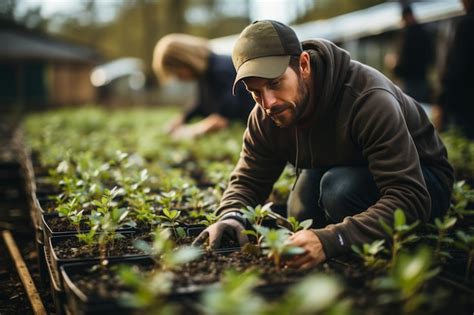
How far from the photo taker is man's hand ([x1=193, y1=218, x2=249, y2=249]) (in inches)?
94.2

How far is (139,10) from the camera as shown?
102ft

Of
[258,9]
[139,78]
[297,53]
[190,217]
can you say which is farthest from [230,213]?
[139,78]

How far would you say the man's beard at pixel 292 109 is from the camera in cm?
245

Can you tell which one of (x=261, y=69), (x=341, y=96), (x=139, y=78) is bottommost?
(x=139, y=78)

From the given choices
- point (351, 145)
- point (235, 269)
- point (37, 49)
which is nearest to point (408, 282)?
point (235, 269)

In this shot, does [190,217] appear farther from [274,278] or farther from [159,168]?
[159,168]

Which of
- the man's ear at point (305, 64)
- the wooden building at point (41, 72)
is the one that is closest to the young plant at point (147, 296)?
the man's ear at point (305, 64)

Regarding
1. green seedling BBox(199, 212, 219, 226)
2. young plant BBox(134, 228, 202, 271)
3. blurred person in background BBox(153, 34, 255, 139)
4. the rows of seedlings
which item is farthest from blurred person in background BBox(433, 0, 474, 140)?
young plant BBox(134, 228, 202, 271)

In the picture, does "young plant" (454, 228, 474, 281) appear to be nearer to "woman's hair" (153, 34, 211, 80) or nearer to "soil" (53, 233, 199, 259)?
"soil" (53, 233, 199, 259)

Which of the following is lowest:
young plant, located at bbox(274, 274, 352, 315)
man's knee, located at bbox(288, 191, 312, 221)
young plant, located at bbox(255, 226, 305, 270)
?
man's knee, located at bbox(288, 191, 312, 221)

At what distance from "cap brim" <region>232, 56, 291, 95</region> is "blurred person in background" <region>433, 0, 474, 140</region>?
3.13 meters

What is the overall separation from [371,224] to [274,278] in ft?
1.56

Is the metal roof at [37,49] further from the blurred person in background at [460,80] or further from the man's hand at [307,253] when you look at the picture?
the man's hand at [307,253]

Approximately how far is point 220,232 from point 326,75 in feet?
2.89
